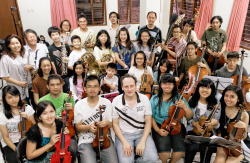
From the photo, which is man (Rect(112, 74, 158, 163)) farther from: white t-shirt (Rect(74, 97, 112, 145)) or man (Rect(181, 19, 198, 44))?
man (Rect(181, 19, 198, 44))

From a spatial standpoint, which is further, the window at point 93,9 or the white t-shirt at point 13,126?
the window at point 93,9

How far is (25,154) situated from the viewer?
1.70 meters

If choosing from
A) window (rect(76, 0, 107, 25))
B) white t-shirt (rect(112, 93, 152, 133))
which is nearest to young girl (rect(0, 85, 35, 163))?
white t-shirt (rect(112, 93, 152, 133))

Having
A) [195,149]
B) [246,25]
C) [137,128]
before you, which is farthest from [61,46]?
[246,25]

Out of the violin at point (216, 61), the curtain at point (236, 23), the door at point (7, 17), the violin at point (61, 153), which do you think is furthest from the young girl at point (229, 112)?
the door at point (7, 17)

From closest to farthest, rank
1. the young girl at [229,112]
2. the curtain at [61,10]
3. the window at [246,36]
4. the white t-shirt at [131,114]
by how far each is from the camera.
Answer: the young girl at [229,112], the white t-shirt at [131,114], the window at [246,36], the curtain at [61,10]

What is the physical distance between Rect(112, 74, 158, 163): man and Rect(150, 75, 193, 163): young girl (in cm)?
10

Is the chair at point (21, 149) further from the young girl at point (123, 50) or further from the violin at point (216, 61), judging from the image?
the violin at point (216, 61)

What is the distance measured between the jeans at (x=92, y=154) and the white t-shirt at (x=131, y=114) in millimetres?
266

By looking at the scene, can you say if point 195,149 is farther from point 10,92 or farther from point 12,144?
point 10,92

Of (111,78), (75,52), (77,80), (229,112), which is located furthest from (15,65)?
(229,112)

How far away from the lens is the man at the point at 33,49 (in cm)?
292

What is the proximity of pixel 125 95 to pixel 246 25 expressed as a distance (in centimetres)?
353

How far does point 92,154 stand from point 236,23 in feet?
12.6
